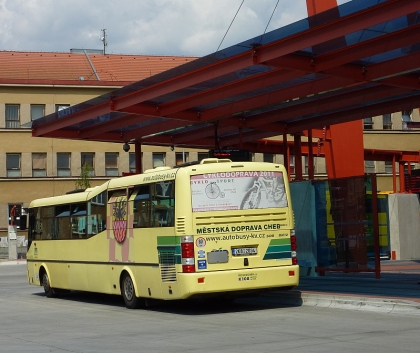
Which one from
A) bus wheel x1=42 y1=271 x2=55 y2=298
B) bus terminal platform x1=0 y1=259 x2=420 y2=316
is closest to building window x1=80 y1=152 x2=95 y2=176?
bus wheel x1=42 y1=271 x2=55 y2=298

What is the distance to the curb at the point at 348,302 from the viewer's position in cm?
1502

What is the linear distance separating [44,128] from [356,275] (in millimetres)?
9997

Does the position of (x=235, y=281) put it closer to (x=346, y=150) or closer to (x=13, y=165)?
(x=346, y=150)

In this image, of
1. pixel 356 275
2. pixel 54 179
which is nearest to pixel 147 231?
pixel 356 275

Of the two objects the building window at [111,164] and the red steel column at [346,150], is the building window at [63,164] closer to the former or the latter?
the building window at [111,164]

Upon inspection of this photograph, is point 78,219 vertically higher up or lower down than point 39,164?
lower down


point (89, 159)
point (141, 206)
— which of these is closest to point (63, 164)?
point (89, 159)

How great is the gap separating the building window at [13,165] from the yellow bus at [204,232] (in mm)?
49526

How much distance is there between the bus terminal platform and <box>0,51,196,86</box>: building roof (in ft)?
154

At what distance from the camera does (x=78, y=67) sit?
71250 millimetres

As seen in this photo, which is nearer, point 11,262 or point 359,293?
point 359,293

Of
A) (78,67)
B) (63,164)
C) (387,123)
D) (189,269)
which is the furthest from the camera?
(78,67)

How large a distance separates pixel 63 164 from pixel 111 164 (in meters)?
3.70

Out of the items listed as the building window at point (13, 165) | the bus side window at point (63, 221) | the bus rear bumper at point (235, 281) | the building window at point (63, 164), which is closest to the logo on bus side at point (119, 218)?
the bus rear bumper at point (235, 281)
